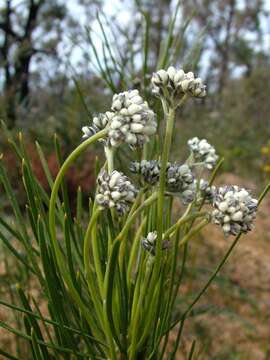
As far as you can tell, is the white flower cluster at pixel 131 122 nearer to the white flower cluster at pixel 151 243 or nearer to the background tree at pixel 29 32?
the white flower cluster at pixel 151 243

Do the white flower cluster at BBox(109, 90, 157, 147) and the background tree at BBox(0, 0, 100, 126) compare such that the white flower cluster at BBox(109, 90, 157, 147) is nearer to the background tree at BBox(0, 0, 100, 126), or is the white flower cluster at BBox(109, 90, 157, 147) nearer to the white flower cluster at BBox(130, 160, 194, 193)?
the white flower cluster at BBox(130, 160, 194, 193)

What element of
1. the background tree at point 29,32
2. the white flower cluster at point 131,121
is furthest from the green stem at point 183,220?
the background tree at point 29,32

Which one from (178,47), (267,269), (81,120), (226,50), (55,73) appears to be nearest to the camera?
(178,47)

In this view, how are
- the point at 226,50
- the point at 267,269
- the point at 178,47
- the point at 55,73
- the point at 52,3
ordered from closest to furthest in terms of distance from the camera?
the point at 178,47 < the point at 267,269 < the point at 55,73 < the point at 52,3 < the point at 226,50

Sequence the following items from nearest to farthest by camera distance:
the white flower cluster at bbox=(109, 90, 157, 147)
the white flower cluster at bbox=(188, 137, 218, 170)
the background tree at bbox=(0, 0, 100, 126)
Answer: the white flower cluster at bbox=(109, 90, 157, 147) < the white flower cluster at bbox=(188, 137, 218, 170) < the background tree at bbox=(0, 0, 100, 126)

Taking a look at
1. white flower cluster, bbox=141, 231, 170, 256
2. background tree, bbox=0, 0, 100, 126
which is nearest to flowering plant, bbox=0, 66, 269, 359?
white flower cluster, bbox=141, 231, 170, 256

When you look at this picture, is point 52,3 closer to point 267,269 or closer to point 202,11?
point 267,269

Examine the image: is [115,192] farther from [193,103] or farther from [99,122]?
[193,103]

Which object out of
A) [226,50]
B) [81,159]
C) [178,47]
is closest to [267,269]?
[81,159]
